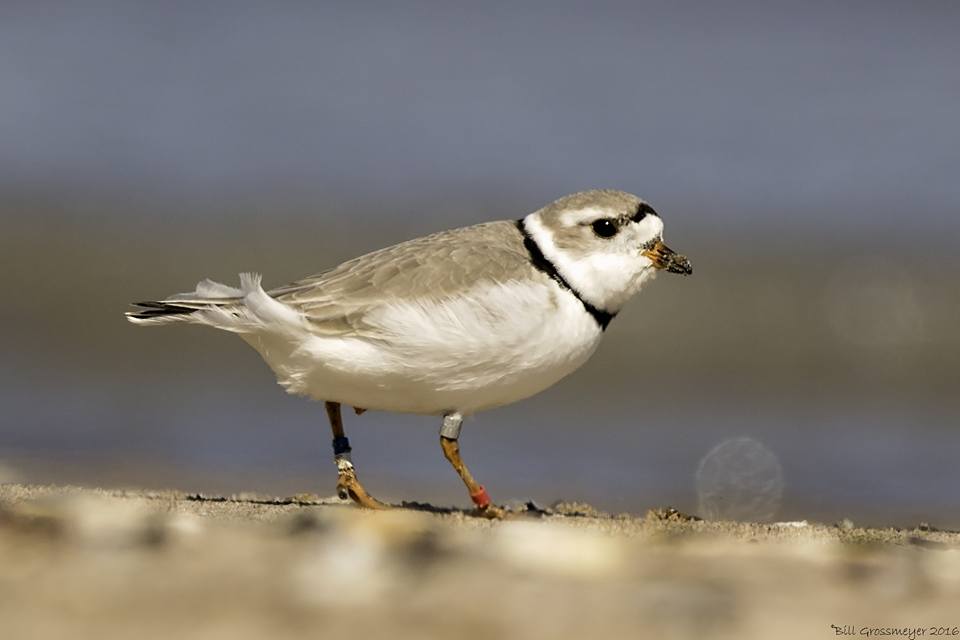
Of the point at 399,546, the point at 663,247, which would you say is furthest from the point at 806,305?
the point at 399,546

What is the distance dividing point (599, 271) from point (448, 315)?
71 cm

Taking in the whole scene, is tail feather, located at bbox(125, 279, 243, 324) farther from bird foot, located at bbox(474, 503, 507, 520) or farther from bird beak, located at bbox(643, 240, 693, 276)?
bird beak, located at bbox(643, 240, 693, 276)

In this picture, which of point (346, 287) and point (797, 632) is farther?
point (346, 287)

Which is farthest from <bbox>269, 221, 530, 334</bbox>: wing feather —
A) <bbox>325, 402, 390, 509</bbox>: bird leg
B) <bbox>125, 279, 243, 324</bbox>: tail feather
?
<bbox>325, 402, 390, 509</bbox>: bird leg

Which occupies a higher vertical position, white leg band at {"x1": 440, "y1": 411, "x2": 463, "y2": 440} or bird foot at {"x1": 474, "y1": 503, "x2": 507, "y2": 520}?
white leg band at {"x1": 440, "y1": 411, "x2": 463, "y2": 440}

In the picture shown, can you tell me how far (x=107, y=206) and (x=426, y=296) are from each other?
1034 centimetres

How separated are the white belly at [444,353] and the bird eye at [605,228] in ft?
1.46

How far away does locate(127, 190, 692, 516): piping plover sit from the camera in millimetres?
5312

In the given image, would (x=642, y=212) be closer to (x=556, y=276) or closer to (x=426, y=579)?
(x=556, y=276)

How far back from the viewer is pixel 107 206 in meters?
15.0

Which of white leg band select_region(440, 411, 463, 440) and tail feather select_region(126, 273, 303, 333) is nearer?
tail feather select_region(126, 273, 303, 333)

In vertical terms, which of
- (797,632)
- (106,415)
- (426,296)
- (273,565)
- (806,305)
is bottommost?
(797,632)

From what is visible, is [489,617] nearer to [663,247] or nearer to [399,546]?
[399,546]

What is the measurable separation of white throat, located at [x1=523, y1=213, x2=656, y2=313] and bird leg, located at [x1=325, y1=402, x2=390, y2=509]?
40.5 inches
